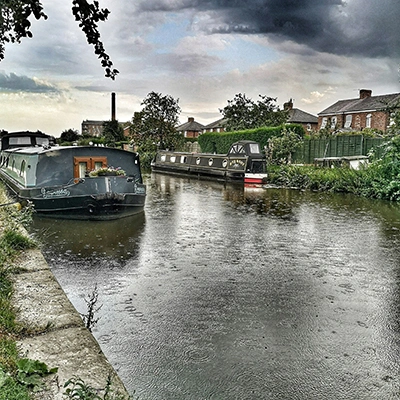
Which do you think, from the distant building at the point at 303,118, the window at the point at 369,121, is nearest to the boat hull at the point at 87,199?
the window at the point at 369,121

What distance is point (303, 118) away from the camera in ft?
169

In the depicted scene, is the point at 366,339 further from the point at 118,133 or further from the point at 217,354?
the point at 118,133

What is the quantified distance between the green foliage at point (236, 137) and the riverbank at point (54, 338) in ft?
76.7

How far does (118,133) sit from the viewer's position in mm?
52656

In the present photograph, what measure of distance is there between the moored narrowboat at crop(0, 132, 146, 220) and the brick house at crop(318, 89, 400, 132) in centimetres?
2873

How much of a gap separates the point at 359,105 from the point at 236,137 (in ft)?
57.8

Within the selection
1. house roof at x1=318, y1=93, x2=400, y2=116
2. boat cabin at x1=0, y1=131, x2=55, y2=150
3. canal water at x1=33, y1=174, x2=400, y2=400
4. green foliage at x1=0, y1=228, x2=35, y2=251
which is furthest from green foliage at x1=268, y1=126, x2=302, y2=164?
green foliage at x1=0, y1=228, x2=35, y2=251

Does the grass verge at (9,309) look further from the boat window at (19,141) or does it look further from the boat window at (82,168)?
the boat window at (19,141)

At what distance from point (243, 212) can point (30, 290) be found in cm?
907

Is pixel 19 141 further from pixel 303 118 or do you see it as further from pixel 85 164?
pixel 303 118

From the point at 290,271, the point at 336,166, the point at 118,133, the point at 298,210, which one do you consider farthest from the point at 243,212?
the point at 118,133

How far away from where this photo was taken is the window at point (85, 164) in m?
12.0

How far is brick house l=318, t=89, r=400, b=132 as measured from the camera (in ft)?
127

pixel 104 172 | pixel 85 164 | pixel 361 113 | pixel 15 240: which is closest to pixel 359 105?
pixel 361 113
